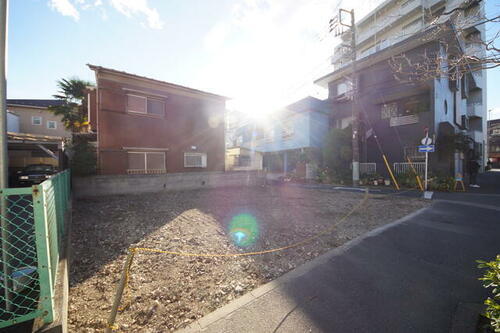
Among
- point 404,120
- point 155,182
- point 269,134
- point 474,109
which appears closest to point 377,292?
point 155,182

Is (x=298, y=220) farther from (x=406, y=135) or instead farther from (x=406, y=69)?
(x=406, y=69)

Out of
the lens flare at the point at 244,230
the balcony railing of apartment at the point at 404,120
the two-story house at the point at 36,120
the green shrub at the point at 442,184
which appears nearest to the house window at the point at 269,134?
the balcony railing of apartment at the point at 404,120

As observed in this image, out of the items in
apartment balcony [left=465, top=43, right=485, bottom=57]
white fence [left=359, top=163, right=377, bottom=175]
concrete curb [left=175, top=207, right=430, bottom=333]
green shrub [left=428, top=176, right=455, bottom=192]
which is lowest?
concrete curb [left=175, top=207, right=430, bottom=333]

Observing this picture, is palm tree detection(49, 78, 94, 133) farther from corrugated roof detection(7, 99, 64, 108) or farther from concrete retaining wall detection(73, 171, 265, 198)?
corrugated roof detection(7, 99, 64, 108)

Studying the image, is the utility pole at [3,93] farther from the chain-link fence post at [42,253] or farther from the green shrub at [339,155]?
the green shrub at [339,155]

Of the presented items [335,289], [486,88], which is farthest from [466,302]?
[486,88]

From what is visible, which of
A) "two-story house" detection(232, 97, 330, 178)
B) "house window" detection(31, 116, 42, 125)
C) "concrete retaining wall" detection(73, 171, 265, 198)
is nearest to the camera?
"concrete retaining wall" detection(73, 171, 265, 198)

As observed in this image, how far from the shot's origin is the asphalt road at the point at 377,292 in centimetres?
189

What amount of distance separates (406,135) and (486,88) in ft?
63.5

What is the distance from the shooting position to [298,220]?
5301mm

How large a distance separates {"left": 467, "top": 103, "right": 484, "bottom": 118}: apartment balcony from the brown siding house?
80.3ft

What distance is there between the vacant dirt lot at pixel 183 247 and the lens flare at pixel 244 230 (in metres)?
0.03

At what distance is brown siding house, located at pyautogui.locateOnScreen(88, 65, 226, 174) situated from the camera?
9352mm

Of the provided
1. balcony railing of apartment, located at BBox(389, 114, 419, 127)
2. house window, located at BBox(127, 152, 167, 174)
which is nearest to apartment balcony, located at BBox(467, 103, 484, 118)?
balcony railing of apartment, located at BBox(389, 114, 419, 127)
